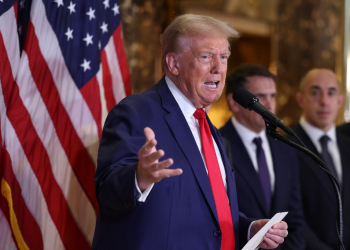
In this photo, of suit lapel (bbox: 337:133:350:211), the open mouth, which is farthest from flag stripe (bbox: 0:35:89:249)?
suit lapel (bbox: 337:133:350:211)

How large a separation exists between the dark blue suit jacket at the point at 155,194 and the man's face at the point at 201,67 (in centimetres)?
19

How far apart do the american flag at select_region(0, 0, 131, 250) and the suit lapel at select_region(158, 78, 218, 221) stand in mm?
706

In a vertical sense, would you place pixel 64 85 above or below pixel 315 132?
above

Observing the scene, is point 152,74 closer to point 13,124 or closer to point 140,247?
point 13,124

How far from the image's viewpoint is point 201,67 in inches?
79.8

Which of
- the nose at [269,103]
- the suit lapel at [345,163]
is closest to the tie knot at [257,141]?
the nose at [269,103]

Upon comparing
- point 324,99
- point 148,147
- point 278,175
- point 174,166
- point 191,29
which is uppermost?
point 191,29

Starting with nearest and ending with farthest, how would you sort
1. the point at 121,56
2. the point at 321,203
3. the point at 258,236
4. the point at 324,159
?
1. the point at 258,236
2. the point at 121,56
3. the point at 321,203
4. the point at 324,159

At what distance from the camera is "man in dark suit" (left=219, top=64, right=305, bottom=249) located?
2.78 metres

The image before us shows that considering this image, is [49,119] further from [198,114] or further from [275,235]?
[275,235]

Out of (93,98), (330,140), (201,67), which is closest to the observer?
(201,67)

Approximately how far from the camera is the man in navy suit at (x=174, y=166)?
161cm

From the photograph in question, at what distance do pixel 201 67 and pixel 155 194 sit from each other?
65cm

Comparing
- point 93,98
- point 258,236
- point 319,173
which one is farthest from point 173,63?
point 319,173
